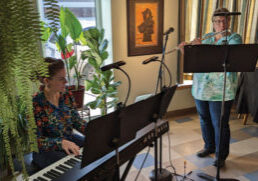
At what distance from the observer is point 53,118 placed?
166 centimetres

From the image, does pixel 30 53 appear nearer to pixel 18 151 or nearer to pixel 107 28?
pixel 18 151

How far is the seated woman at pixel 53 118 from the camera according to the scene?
155 centimetres

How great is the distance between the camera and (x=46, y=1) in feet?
1.63

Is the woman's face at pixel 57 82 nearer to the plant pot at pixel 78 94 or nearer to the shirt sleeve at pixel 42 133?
the shirt sleeve at pixel 42 133

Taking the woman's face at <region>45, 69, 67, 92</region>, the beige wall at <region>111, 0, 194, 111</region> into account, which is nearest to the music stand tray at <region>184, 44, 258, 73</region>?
the woman's face at <region>45, 69, 67, 92</region>

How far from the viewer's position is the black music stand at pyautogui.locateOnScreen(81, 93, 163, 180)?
1056mm

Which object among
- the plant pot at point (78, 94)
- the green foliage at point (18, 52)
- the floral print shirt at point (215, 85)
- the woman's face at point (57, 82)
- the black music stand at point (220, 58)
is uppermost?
the green foliage at point (18, 52)

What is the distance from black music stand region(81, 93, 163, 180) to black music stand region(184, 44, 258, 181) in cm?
66

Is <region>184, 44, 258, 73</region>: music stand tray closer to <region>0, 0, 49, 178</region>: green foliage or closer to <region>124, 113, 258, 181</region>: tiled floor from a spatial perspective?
<region>124, 113, 258, 181</region>: tiled floor

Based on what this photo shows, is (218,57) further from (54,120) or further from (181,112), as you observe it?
(181,112)

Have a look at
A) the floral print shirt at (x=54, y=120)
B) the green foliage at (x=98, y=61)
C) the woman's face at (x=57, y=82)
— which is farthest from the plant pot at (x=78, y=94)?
the woman's face at (x=57, y=82)

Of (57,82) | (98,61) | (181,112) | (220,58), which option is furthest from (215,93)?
(181,112)

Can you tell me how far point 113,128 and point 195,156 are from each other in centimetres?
177

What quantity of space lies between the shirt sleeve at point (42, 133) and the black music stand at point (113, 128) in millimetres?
494
